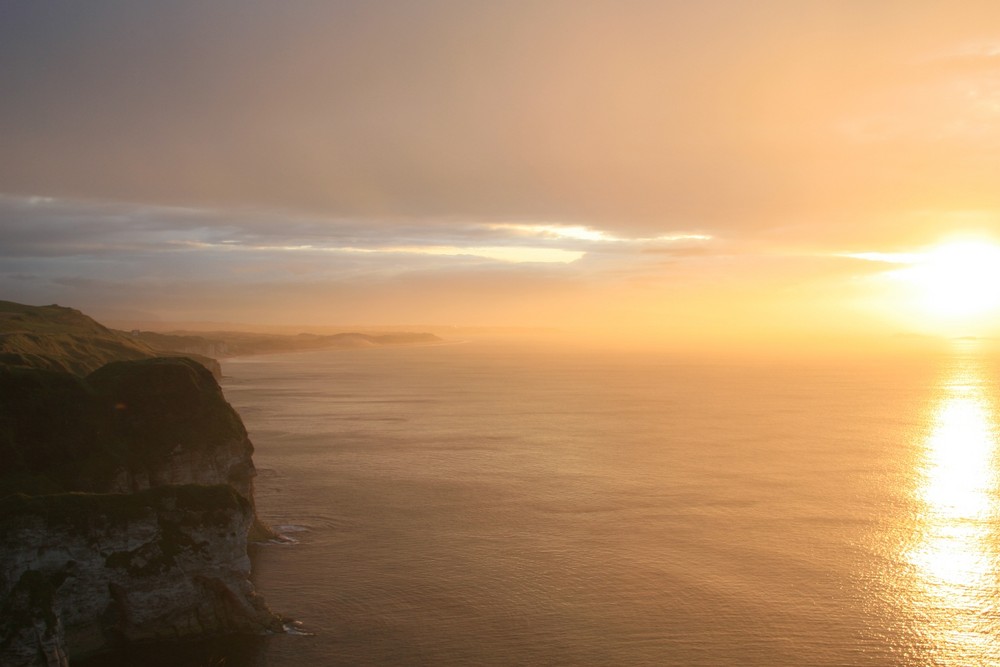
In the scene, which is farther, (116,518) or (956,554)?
(956,554)

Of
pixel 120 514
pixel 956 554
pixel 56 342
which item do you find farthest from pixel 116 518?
pixel 56 342

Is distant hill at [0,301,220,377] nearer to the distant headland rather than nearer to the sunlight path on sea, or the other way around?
the distant headland

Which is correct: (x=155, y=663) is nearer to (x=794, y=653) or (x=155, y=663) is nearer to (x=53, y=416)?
(x=53, y=416)

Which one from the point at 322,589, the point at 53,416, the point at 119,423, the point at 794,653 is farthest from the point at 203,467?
the point at 794,653

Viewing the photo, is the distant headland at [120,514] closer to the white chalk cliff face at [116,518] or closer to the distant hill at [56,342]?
the white chalk cliff face at [116,518]

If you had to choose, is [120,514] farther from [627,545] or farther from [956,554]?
[956,554]

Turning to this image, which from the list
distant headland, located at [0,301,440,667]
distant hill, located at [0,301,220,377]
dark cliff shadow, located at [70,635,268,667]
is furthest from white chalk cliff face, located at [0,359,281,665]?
distant hill, located at [0,301,220,377]

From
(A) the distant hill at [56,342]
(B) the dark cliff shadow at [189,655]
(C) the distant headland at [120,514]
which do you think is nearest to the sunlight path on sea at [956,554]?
(B) the dark cliff shadow at [189,655]
